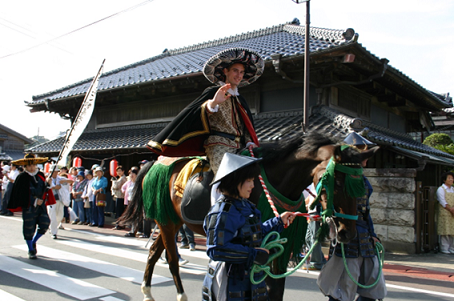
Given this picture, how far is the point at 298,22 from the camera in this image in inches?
625

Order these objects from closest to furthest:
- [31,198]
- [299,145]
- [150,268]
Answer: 1. [299,145]
2. [150,268]
3. [31,198]

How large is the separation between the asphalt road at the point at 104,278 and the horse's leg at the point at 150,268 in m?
0.22

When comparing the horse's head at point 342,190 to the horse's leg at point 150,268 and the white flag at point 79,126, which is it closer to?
the horse's leg at point 150,268

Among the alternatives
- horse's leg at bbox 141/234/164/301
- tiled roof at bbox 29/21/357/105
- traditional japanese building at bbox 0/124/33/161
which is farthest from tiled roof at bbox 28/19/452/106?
traditional japanese building at bbox 0/124/33/161

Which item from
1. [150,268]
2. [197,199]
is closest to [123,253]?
[150,268]

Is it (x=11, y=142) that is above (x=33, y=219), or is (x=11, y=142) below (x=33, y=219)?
above

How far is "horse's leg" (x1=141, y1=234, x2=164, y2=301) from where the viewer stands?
454cm

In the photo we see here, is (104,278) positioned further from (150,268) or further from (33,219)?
(33,219)

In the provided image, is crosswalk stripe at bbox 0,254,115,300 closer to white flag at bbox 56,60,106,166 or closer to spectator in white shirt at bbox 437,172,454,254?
white flag at bbox 56,60,106,166

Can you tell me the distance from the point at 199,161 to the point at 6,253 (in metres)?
5.40

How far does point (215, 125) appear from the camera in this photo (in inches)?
157

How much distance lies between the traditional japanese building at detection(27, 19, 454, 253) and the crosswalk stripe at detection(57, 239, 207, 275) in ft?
12.3

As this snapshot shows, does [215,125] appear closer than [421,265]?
Yes

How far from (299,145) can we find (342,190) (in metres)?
0.72
